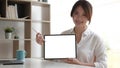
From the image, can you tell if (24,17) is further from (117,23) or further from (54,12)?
(117,23)

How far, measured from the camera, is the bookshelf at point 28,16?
3750 millimetres

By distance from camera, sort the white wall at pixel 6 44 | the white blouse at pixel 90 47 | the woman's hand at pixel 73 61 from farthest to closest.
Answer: the white wall at pixel 6 44 → the white blouse at pixel 90 47 → the woman's hand at pixel 73 61

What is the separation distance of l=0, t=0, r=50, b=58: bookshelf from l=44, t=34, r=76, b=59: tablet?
1.83 metres

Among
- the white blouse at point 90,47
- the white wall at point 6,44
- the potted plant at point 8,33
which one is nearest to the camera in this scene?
the white blouse at point 90,47

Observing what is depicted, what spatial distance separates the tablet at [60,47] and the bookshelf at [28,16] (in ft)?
6.00

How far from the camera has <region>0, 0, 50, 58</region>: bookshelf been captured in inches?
148

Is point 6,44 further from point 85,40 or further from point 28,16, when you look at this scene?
point 85,40

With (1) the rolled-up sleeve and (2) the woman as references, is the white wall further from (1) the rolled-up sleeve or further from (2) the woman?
(1) the rolled-up sleeve

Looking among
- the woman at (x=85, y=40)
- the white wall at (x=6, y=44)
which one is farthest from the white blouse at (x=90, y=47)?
the white wall at (x=6, y=44)

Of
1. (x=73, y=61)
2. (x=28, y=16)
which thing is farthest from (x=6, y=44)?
(x=73, y=61)

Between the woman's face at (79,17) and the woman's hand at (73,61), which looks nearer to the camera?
the woman's hand at (73,61)

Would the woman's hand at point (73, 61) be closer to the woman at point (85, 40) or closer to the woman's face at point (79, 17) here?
the woman at point (85, 40)

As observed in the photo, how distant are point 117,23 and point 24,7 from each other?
1774 millimetres

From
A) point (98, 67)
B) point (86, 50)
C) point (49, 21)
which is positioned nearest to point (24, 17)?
point (49, 21)
